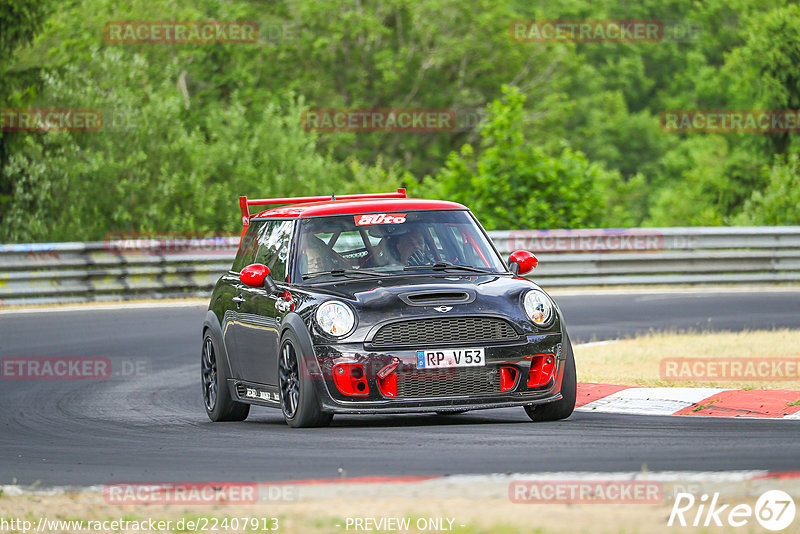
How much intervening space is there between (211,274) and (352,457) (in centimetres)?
1572

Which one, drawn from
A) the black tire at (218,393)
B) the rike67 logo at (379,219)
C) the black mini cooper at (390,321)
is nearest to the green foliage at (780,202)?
the black tire at (218,393)

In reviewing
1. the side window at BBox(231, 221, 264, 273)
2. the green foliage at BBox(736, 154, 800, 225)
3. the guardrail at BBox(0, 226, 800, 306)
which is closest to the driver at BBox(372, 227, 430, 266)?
the side window at BBox(231, 221, 264, 273)

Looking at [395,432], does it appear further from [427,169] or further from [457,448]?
[427,169]

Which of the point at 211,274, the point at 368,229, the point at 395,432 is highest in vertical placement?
the point at 368,229

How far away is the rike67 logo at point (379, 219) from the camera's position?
10.5 metres

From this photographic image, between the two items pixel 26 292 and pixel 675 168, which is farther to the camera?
pixel 675 168

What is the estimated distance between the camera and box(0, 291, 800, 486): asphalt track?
757cm

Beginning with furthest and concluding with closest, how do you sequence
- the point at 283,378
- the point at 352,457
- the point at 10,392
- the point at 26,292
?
the point at 26,292, the point at 10,392, the point at 283,378, the point at 352,457

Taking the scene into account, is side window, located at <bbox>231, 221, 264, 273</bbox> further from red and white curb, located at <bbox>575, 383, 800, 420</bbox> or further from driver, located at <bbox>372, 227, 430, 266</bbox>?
red and white curb, located at <bbox>575, 383, 800, 420</bbox>

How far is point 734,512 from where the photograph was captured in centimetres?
589

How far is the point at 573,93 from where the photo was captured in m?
69.4

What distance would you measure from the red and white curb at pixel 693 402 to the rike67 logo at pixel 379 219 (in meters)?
2.05

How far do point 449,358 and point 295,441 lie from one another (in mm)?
1167

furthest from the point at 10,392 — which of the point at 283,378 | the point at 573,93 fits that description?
the point at 573,93
